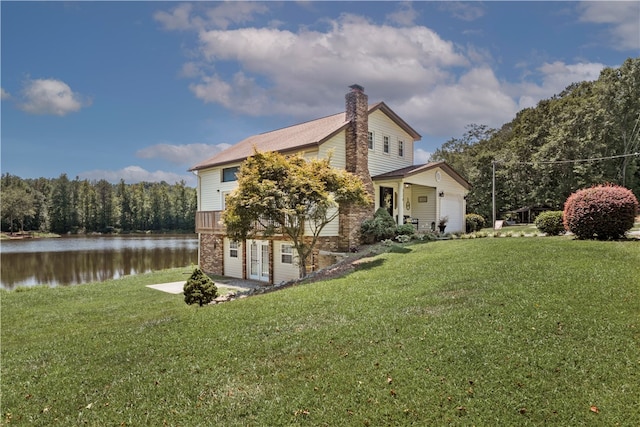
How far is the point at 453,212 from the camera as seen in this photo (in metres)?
22.0

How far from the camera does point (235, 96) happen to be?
1748 cm

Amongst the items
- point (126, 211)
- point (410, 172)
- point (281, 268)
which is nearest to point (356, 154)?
point (410, 172)

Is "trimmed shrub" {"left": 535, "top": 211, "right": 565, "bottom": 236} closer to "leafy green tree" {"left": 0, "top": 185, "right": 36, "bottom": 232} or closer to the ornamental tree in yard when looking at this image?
the ornamental tree in yard

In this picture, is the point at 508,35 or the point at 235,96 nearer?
the point at 508,35

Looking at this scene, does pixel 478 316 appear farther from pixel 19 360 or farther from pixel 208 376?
pixel 19 360

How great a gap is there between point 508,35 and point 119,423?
1534 centimetres

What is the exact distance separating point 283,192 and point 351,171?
4.95 m

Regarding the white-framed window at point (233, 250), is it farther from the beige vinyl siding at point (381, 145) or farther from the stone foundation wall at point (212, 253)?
the beige vinyl siding at point (381, 145)

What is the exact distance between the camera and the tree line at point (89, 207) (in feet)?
231

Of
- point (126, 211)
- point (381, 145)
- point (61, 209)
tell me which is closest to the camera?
point (381, 145)

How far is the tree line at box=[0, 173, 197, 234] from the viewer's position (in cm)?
7038

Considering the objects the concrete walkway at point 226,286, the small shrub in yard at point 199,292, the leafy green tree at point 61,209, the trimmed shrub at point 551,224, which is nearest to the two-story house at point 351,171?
the concrete walkway at point 226,286

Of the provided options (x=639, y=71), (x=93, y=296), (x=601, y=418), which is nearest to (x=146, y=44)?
(x=93, y=296)

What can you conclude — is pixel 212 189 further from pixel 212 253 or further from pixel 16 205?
pixel 16 205
